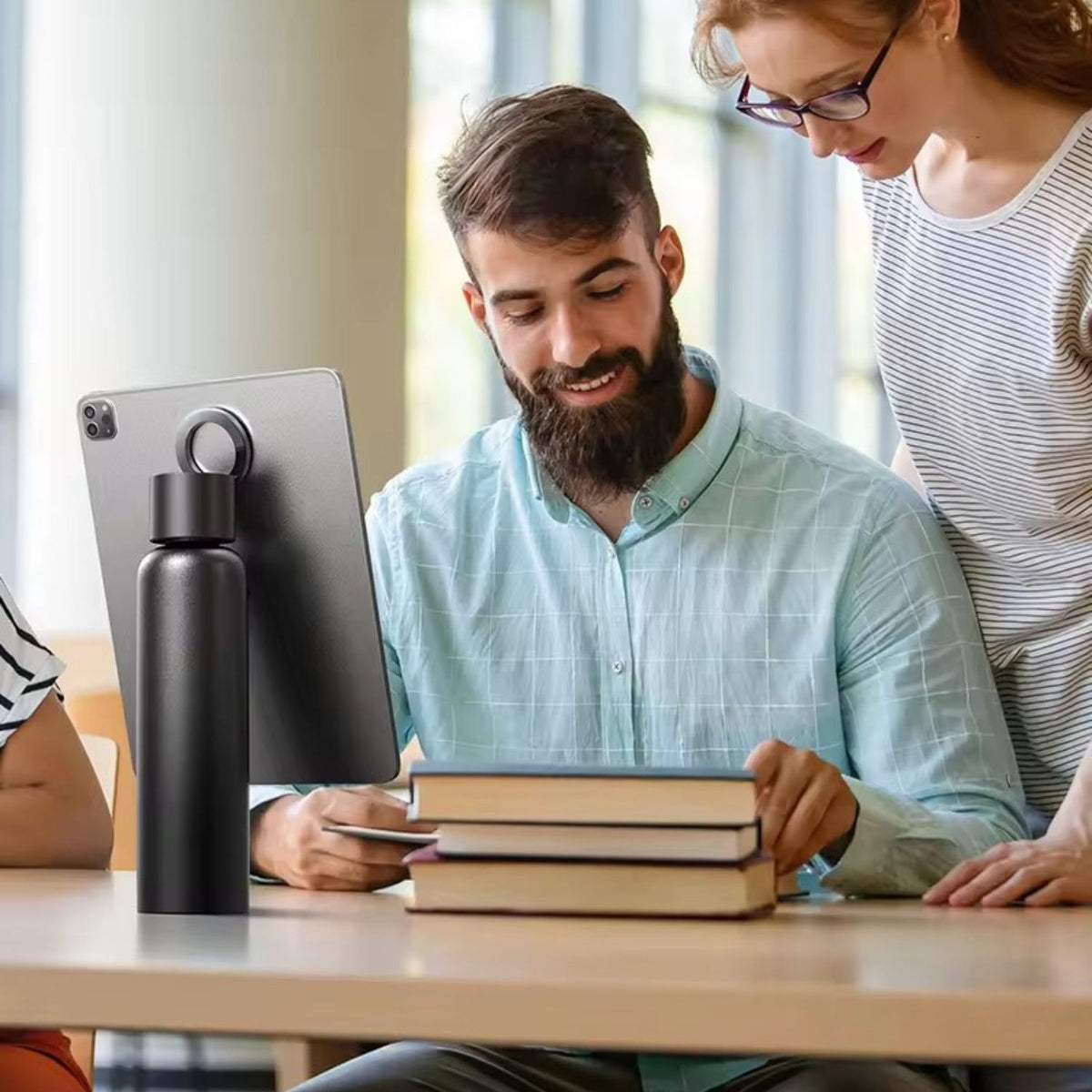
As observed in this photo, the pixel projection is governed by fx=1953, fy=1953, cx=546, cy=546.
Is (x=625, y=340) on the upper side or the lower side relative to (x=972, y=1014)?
upper

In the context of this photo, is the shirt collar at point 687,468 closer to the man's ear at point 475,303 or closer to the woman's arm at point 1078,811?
the man's ear at point 475,303

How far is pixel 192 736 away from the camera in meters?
1.31

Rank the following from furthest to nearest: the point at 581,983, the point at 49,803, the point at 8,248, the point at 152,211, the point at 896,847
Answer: the point at 8,248
the point at 152,211
the point at 49,803
the point at 896,847
the point at 581,983

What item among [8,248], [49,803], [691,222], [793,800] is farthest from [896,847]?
[691,222]

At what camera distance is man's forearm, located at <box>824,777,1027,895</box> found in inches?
60.4

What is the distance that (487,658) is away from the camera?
1988 mm

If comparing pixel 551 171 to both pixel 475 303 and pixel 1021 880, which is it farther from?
pixel 1021 880

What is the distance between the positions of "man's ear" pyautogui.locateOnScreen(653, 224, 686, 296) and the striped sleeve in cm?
74

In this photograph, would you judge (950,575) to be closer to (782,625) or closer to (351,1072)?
(782,625)

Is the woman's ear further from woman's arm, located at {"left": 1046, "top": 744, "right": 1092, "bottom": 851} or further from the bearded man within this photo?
woman's arm, located at {"left": 1046, "top": 744, "right": 1092, "bottom": 851}

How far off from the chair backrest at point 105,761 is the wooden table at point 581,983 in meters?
0.83

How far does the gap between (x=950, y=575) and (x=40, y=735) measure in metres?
0.88

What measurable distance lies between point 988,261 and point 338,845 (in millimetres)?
848

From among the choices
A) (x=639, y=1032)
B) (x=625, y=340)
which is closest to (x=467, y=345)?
(x=625, y=340)
